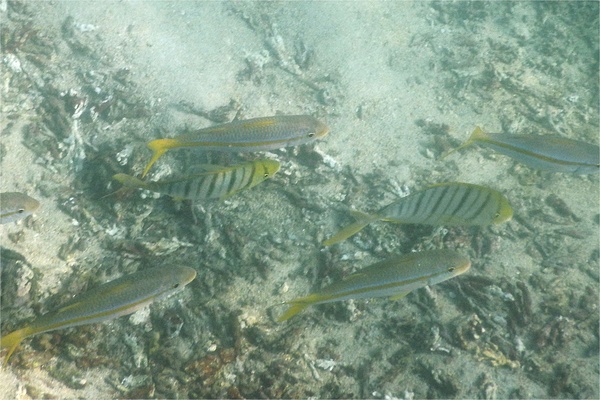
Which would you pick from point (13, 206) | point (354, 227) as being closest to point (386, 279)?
point (354, 227)

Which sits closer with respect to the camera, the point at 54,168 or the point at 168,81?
the point at 54,168

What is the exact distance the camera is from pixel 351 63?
7.65 meters

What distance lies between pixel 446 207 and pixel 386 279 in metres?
0.95

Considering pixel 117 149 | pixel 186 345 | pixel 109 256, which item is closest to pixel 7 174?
pixel 117 149

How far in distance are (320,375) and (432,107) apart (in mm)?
5156

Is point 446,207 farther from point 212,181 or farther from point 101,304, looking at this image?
point 101,304

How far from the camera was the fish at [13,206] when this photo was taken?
11.8ft

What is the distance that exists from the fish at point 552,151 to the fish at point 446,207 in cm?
94

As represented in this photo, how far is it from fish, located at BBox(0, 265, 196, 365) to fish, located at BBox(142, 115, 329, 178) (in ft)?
4.06

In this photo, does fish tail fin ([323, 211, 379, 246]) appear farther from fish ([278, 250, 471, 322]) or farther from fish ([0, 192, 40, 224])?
fish ([0, 192, 40, 224])

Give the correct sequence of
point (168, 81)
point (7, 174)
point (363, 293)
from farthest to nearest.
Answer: point (168, 81) < point (7, 174) < point (363, 293)

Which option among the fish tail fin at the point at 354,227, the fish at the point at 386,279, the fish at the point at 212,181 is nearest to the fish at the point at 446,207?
the fish tail fin at the point at 354,227

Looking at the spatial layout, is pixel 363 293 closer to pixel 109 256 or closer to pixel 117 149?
pixel 109 256

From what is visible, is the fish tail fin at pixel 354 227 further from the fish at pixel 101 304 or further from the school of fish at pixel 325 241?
the fish at pixel 101 304
